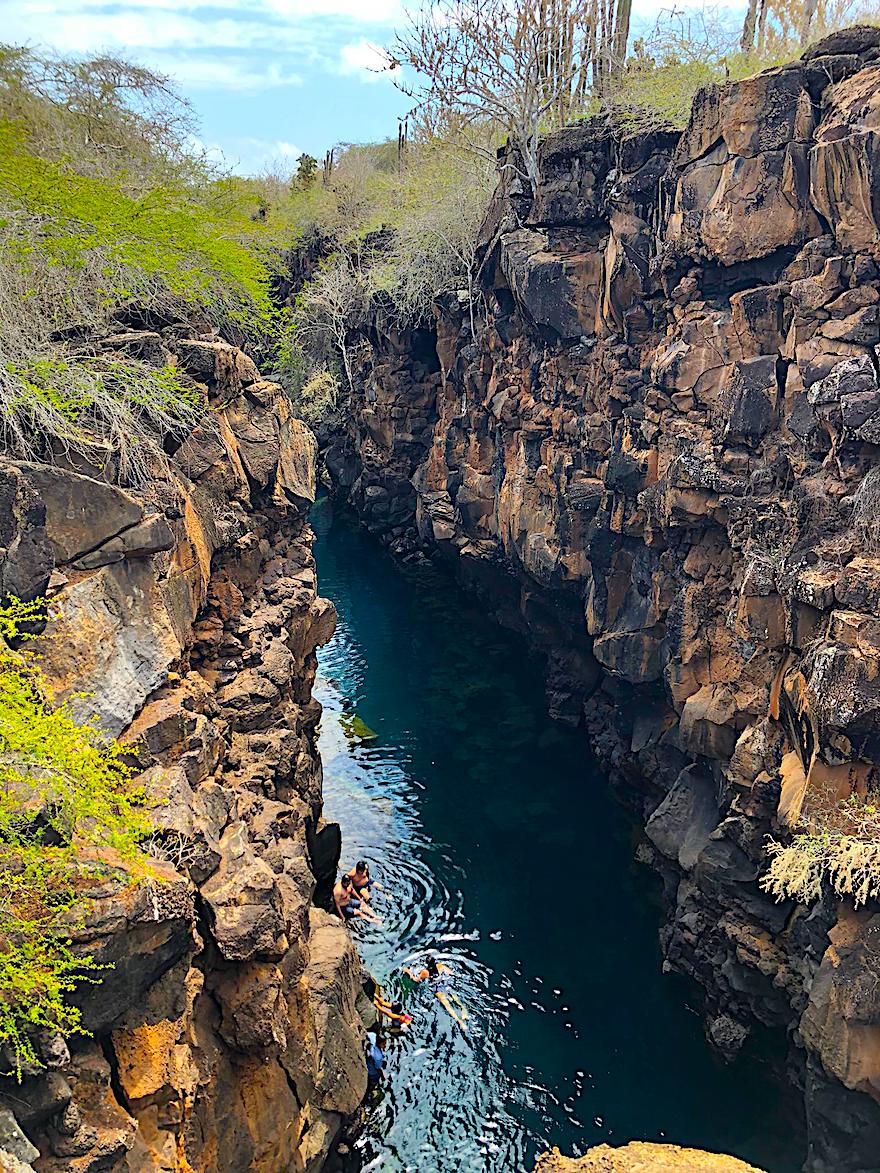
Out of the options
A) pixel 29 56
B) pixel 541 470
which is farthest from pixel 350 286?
pixel 29 56

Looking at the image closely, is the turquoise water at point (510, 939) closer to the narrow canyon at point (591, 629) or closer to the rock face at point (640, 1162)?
the narrow canyon at point (591, 629)

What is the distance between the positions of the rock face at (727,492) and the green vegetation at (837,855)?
406mm

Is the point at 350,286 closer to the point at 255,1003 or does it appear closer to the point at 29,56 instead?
the point at 29,56

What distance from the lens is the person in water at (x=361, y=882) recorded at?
18.2 m

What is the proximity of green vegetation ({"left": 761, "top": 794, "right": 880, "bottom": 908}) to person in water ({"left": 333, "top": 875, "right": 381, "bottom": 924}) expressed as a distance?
775 centimetres

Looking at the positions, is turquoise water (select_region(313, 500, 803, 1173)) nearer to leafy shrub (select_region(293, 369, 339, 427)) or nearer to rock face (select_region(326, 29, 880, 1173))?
rock face (select_region(326, 29, 880, 1173))

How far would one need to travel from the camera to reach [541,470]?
24859 millimetres

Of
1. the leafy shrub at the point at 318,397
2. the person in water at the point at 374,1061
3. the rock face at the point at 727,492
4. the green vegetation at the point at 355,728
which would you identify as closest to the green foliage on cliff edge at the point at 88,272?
the rock face at the point at 727,492

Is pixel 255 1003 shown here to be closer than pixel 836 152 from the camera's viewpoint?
Yes

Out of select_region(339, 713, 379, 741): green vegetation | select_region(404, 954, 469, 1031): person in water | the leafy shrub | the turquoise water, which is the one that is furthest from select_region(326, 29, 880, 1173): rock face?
the leafy shrub

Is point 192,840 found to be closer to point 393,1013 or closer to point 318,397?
point 393,1013

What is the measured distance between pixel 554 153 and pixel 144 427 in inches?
573

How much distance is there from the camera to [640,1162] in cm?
991

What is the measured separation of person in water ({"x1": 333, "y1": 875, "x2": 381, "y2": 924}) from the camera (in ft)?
58.0
